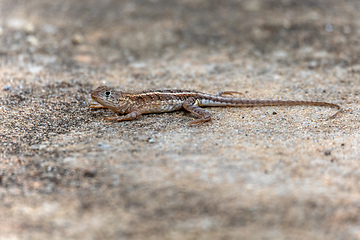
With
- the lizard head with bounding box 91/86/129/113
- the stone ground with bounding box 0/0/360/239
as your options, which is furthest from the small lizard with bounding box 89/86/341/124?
the stone ground with bounding box 0/0/360/239

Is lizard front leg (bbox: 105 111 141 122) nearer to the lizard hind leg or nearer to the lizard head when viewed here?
the lizard head

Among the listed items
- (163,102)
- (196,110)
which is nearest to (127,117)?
(163,102)

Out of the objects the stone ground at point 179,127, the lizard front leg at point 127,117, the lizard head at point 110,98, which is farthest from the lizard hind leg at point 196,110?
the lizard head at point 110,98

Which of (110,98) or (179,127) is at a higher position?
(110,98)

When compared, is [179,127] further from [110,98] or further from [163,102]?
[110,98]

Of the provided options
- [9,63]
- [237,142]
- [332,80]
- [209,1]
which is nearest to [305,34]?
[332,80]

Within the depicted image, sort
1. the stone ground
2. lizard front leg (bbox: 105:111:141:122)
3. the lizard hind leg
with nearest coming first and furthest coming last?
the stone ground < the lizard hind leg < lizard front leg (bbox: 105:111:141:122)

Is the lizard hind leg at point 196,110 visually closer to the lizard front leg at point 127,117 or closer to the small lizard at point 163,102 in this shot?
the small lizard at point 163,102

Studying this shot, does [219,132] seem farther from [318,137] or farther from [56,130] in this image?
[56,130]
